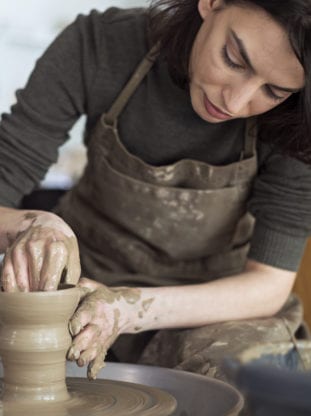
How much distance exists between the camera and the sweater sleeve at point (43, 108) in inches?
80.4

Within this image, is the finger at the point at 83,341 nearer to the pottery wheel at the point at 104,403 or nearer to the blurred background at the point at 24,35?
the pottery wheel at the point at 104,403

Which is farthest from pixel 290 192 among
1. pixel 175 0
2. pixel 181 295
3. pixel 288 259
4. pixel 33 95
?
pixel 33 95

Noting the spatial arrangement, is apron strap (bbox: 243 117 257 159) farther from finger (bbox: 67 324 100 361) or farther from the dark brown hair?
finger (bbox: 67 324 100 361)

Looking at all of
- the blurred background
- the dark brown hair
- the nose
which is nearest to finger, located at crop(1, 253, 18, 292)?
the nose

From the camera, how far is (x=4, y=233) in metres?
1.79

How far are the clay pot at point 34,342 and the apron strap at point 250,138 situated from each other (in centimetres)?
78

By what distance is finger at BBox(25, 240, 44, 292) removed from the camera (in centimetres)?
146

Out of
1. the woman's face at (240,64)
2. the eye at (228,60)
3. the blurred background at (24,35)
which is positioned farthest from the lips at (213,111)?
the blurred background at (24,35)

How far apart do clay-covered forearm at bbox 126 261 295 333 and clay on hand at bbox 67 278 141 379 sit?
0.07 meters

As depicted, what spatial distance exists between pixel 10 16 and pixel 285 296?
404 cm

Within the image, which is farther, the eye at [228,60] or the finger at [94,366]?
the eye at [228,60]

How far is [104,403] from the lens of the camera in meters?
1.44

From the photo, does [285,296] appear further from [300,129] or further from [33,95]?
[33,95]

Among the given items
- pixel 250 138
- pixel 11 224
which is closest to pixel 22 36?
pixel 250 138
